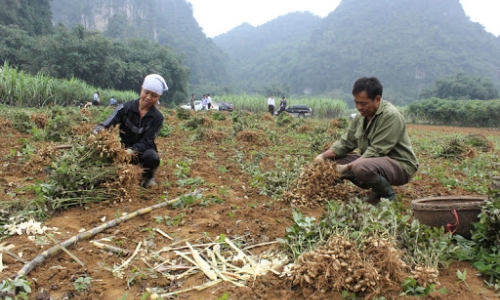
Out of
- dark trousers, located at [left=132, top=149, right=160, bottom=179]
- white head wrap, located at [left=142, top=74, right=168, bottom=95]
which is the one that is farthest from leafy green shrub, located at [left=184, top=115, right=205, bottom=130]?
white head wrap, located at [left=142, top=74, right=168, bottom=95]

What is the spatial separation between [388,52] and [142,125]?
277 feet

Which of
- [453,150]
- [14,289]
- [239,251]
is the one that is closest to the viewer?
[14,289]

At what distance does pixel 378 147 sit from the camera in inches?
139

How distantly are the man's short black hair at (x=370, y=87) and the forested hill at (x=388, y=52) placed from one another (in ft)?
207

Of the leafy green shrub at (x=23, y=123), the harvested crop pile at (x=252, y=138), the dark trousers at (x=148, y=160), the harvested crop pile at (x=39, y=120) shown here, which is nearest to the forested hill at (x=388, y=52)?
the harvested crop pile at (x=252, y=138)

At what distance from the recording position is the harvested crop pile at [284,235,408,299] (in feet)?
6.75

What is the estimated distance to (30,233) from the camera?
2816 millimetres

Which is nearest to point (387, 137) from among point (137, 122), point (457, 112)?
point (137, 122)

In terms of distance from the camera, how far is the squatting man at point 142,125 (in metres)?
3.95

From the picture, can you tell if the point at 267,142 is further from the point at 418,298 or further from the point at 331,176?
the point at 418,298

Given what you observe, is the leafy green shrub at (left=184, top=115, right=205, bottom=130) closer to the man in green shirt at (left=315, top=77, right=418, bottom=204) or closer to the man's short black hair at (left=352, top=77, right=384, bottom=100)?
the man in green shirt at (left=315, top=77, right=418, bottom=204)

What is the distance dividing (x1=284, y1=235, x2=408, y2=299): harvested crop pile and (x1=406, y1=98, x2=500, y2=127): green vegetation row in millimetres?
23195

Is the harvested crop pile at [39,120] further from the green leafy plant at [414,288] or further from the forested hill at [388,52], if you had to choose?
the forested hill at [388,52]

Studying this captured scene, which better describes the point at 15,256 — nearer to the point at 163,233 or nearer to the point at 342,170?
the point at 163,233
